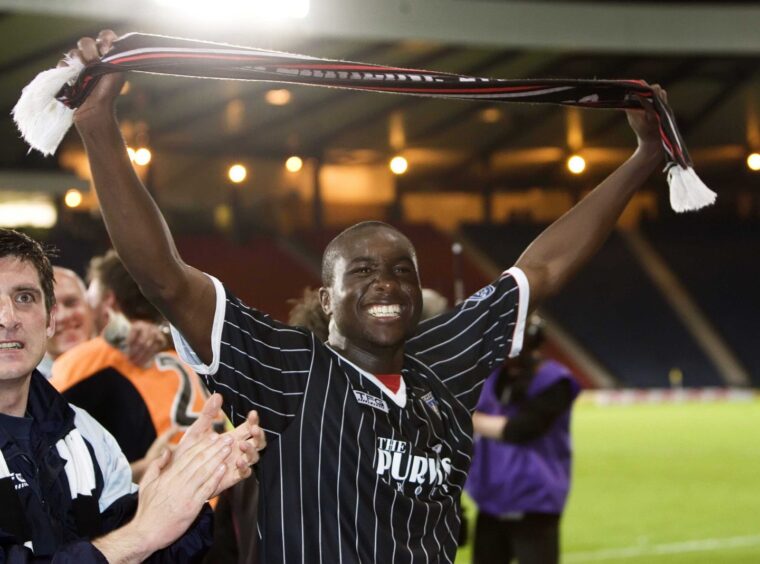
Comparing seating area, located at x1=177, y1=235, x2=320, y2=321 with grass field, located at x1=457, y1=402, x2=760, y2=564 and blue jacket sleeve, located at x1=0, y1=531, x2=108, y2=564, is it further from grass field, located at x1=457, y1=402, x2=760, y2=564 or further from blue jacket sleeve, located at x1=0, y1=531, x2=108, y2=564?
blue jacket sleeve, located at x1=0, y1=531, x2=108, y2=564

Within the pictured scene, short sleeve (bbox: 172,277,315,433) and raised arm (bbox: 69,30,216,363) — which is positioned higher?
raised arm (bbox: 69,30,216,363)

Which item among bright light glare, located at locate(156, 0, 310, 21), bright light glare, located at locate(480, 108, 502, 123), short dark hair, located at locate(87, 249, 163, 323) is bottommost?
short dark hair, located at locate(87, 249, 163, 323)

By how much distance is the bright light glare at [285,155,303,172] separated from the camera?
32.2 meters

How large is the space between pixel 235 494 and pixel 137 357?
0.84 meters

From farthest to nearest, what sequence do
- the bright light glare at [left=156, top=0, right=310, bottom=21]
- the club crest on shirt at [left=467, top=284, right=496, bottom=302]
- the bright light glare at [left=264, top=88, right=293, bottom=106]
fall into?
the bright light glare at [left=264, top=88, right=293, bottom=106], the bright light glare at [left=156, top=0, right=310, bottom=21], the club crest on shirt at [left=467, top=284, right=496, bottom=302]

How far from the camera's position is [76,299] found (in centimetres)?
521

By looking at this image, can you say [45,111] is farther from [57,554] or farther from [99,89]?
[57,554]

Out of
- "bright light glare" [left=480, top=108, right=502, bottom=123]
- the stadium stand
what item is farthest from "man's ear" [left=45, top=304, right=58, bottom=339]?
the stadium stand

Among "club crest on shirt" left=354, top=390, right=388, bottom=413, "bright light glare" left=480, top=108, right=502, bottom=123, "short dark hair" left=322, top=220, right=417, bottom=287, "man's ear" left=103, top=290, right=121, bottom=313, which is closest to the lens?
"club crest on shirt" left=354, top=390, right=388, bottom=413

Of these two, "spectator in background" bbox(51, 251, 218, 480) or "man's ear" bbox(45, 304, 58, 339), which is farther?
"spectator in background" bbox(51, 251, 218, 480)

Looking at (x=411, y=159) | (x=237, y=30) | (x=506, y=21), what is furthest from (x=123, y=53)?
(x=411, y=159)

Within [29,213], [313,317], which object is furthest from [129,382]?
[29,213]

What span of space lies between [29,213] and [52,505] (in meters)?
30.2

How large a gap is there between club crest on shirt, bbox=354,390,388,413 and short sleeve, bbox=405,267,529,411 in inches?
15.0
